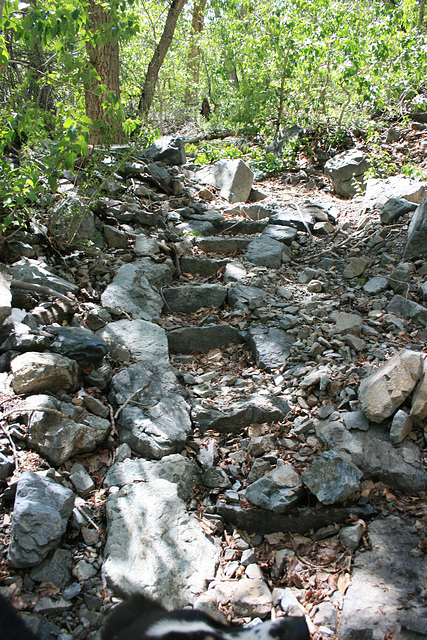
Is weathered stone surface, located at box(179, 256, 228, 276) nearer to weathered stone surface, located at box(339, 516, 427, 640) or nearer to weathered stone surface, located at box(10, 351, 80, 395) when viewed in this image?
weathered stone surface, located at box(10, 351, 80, 395)

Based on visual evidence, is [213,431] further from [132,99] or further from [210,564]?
[132,99]

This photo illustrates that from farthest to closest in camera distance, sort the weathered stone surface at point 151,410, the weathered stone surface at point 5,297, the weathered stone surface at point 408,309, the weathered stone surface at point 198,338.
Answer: the weathered stone surface at point 198,338, the weathered stone surface at point 408,309, the weathered stone surface at point 5,297, the weathered stone surface at point 151,410

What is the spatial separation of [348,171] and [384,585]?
630 cm

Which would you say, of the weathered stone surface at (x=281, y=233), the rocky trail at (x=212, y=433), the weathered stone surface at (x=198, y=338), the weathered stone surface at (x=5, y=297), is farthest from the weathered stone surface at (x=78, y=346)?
the weathered stone surface at (x=281, y=233)

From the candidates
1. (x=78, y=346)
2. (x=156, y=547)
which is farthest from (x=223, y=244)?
(x=156, y=547)

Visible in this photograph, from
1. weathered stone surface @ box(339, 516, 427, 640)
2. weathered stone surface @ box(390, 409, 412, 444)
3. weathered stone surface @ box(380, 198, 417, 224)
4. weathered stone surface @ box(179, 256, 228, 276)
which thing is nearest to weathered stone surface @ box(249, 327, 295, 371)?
weathered stone surface @ box(390, 409, 412, 444)

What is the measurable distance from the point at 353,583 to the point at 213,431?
1.24 metres

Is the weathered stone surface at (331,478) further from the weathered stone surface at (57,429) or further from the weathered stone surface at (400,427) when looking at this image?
the weathered stone surface at (57,429)

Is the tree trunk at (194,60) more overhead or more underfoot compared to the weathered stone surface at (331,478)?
more overhead

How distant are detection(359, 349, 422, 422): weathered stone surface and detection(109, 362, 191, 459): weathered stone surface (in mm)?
1148

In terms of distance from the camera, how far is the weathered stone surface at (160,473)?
2.51m

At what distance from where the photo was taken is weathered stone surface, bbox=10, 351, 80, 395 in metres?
2.60

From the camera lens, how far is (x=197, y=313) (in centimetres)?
456

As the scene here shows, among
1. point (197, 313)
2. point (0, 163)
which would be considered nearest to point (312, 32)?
point (197, 313)
